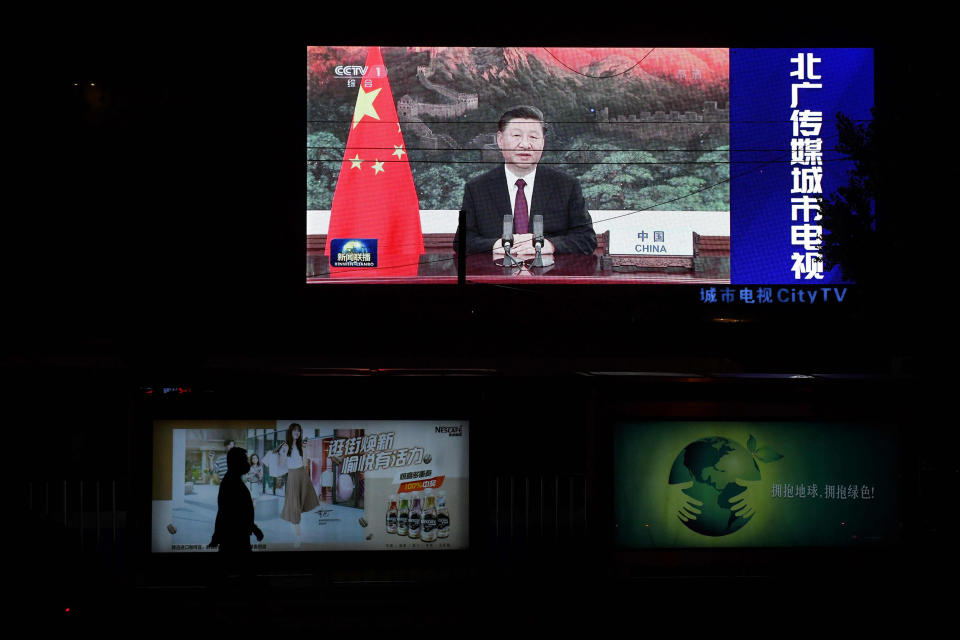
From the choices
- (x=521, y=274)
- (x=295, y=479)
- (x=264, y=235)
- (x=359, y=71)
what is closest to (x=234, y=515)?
(x=295, y=479)

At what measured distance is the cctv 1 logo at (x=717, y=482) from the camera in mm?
9516

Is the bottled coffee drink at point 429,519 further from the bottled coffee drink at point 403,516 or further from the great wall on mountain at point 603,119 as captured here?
the great wall on mountain at point 603,119

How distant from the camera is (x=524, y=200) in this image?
17.3 meters

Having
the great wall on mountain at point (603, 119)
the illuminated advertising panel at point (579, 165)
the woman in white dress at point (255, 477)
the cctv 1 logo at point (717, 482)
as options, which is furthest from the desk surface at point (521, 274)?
the woman in white dress at point (255, 477)

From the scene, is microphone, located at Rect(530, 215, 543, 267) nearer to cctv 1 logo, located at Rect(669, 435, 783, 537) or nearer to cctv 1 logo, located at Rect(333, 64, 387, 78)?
cctv 1 logo, located at Rect(333, 64, 387, 78)

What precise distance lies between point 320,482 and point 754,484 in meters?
4.76

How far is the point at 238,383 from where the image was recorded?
9.22 metres

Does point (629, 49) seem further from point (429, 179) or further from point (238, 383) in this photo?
point (238, 383)

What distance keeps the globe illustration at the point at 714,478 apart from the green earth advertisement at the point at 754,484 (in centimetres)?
1

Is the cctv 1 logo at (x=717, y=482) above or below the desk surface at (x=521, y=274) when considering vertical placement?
below

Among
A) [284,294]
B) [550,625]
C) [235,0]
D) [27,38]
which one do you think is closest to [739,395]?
[550,625]

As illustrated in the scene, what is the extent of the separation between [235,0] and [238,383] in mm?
11900

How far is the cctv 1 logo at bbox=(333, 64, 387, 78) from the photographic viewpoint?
56.7ft

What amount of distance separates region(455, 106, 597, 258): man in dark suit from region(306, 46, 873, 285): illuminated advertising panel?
0.03 metres
